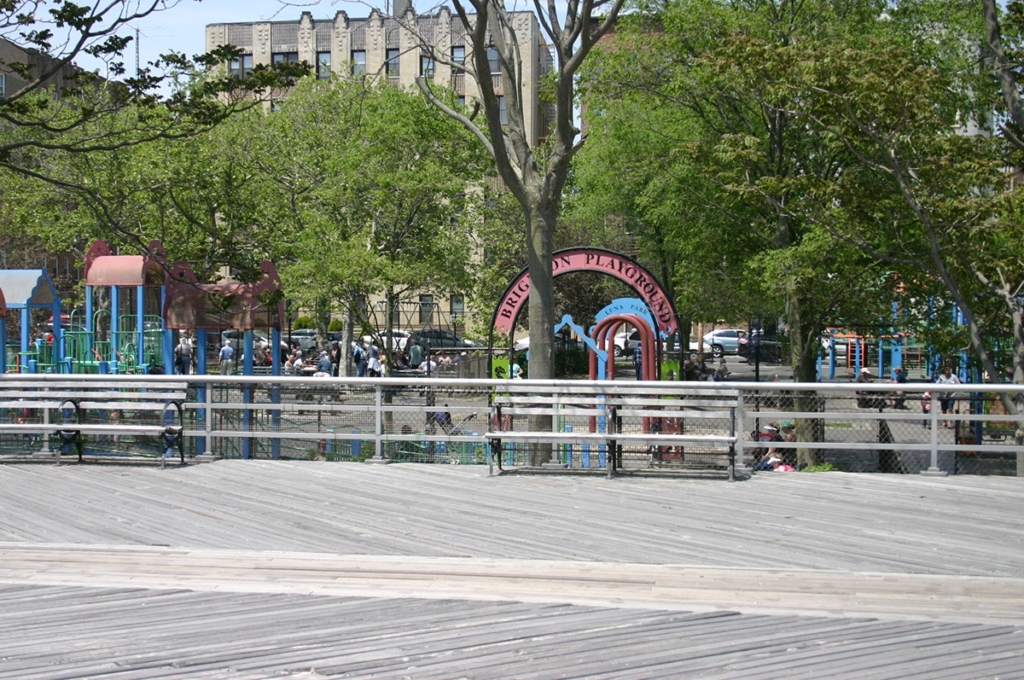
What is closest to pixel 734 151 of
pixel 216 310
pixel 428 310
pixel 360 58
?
pixel 216 310

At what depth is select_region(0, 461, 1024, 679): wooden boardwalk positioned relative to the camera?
6406mm

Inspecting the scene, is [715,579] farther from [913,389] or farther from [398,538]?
[913,389]

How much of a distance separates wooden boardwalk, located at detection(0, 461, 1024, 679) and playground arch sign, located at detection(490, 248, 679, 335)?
963 cm

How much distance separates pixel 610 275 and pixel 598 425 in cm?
872

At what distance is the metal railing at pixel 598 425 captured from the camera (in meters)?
12.0

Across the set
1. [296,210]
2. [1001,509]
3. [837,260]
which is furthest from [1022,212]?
[296,210]

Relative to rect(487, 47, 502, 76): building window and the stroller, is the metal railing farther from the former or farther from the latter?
rect(487, 47, 502, 76): building window

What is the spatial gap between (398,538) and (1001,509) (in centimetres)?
569

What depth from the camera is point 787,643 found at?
6.66 m

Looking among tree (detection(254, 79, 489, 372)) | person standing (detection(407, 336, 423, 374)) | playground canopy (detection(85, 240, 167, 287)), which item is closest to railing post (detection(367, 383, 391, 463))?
playground canopy (detection(85, 240, 167, 287))

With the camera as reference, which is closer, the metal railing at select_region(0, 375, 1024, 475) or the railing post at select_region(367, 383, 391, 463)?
the metal railing at select_region(0, 375, 1024, 475)

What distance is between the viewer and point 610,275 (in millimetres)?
21969

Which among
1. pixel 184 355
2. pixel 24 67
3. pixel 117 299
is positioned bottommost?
pixel 184 355

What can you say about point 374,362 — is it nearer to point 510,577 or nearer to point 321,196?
point 321,196
